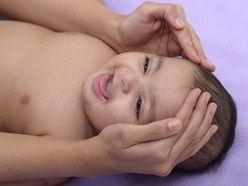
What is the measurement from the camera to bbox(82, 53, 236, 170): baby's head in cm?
110

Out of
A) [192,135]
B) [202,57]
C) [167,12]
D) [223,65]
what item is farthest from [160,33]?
[192,135]

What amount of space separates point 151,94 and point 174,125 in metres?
0.25

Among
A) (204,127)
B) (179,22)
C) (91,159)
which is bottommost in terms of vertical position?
(91,159)

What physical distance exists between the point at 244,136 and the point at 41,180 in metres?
0.89

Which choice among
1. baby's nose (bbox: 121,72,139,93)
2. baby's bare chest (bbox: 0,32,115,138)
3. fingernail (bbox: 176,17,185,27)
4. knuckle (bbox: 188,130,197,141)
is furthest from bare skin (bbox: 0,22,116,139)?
knuckle (bbox: 188,130,197,141)

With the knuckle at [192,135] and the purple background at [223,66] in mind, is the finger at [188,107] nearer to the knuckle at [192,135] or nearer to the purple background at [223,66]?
the knuckle at [192,135]

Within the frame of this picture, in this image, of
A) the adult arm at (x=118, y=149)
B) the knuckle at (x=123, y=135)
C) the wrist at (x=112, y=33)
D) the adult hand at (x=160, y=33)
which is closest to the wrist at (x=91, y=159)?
the adult arm at (x=118, y=149)

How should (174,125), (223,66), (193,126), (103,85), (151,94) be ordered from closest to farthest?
(174,125), (193,126), (151,94), (103,85), (223,66)

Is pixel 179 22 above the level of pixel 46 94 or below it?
above

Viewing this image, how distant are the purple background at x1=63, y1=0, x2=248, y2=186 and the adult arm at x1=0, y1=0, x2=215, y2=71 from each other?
0.35 meters

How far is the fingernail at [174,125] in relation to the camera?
0.88 meters

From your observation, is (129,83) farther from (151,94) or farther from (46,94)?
(46,94)

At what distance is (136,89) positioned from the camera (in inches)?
45.3

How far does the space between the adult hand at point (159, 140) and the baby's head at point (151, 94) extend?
94 millimetres
